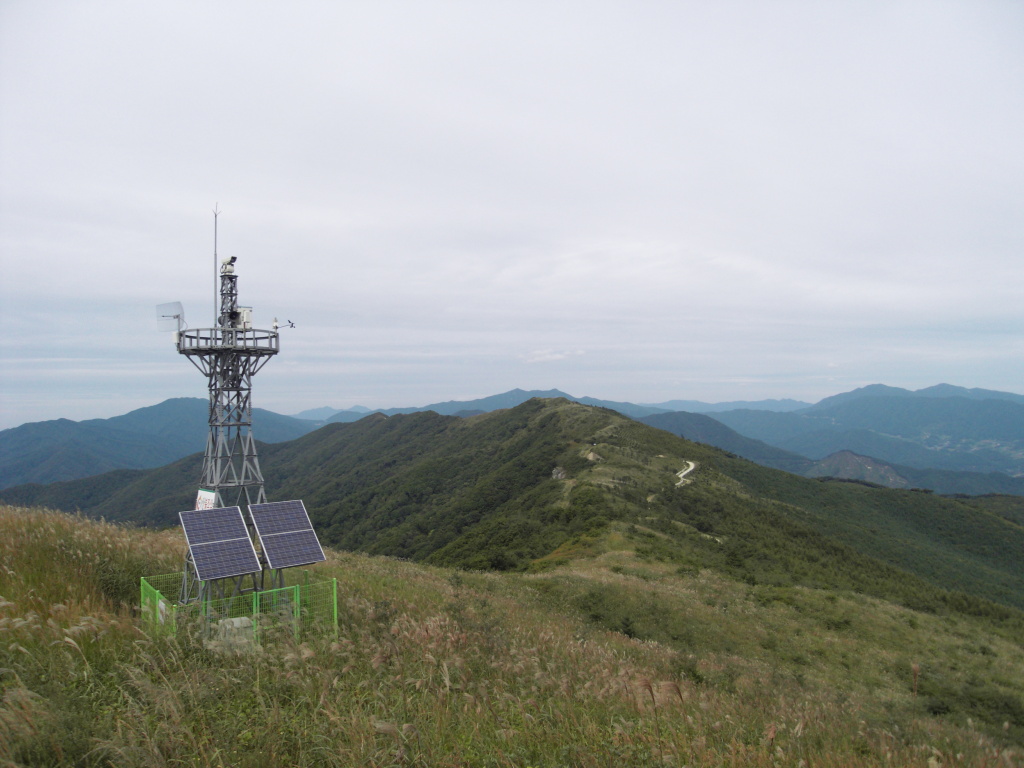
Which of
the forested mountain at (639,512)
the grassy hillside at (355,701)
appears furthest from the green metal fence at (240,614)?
the forested mountain at (639,512)

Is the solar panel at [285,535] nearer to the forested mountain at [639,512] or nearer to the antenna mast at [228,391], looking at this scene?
the antenna mast at [228,391]

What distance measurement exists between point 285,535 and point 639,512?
144 ft

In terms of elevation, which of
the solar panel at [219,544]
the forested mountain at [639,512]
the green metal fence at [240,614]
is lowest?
the forested mountain at [639,512]

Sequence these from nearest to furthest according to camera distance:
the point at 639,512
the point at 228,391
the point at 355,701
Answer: the point at 355,701 < the point at 228,391 < the point at 639,512

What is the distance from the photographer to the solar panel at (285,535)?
9484mm

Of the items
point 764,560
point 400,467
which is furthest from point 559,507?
point 400,467

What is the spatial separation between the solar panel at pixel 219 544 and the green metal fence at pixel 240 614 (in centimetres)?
48

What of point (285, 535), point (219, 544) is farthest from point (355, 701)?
point (285, 535)

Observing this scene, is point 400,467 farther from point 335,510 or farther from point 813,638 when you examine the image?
point 813,638

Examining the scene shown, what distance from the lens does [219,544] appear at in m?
9.02

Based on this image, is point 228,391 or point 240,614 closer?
point 240,614

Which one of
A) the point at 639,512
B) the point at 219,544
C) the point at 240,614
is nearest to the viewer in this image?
the point at 219,544

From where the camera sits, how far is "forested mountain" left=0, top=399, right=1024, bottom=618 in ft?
151

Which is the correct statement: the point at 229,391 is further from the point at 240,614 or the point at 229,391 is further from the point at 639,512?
the point at 639,512
